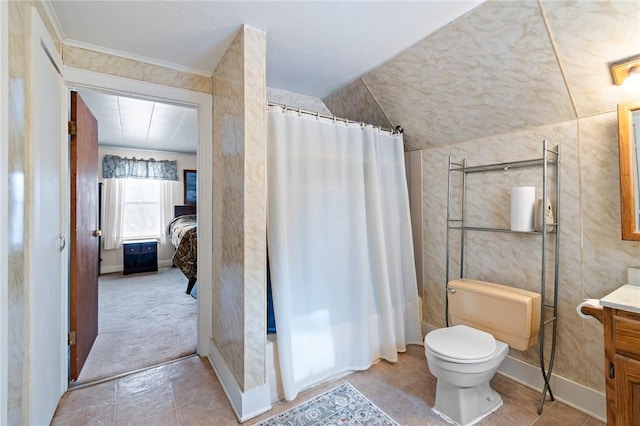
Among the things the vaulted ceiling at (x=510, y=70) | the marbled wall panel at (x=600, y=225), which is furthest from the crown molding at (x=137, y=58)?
the marbled wall panel at (x=600, y=225)

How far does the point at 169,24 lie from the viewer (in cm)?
162

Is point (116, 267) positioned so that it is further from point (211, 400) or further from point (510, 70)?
point (510, 70)

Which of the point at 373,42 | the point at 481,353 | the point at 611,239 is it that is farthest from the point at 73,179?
the point at 611,239

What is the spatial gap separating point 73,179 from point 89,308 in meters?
1.05

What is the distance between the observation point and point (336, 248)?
2.08m

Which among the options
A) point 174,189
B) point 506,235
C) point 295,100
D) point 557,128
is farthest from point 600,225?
point 174,189

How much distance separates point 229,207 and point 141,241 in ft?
14.3

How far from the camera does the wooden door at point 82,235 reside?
6.39 feet

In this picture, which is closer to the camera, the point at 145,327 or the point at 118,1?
the point at 118,1

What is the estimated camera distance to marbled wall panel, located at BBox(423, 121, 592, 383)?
1.75 m

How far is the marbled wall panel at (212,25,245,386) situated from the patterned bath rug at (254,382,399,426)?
0.35 m

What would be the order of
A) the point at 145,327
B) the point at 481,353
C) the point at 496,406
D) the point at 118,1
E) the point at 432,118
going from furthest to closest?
1. the point at 145,327
2. the point at 432,118
3. the point at 496,406
4. the point at 481,353
5. the point at 118,1

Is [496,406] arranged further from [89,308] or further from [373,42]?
[89,308]

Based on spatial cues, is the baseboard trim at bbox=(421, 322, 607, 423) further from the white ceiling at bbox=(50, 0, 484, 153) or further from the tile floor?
the white ceiling at bbox=(50, 0, 484, 153)
